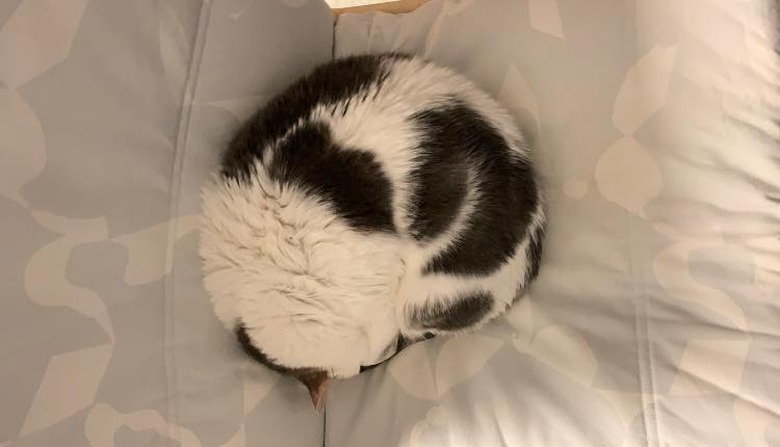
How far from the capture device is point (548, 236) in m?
1.24

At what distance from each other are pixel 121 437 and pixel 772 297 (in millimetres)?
982

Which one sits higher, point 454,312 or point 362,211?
point 362,211

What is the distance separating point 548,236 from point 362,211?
369 mm

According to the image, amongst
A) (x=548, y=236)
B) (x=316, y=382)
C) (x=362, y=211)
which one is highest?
(x=362, y=211)

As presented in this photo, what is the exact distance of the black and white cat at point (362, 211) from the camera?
1037mm

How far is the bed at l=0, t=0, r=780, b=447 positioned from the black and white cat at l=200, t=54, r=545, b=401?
9cm

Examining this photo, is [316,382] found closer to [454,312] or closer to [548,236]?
[454,312]

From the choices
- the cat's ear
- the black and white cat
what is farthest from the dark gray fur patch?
the cat's ear

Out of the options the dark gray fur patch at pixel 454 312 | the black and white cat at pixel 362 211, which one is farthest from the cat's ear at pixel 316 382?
the dark gray fur patch at pixel 454 312

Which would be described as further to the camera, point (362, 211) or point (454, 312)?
point (454, 312)

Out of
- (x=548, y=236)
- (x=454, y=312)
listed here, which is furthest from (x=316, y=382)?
(x=548, y=236)

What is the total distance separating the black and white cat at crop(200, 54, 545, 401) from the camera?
1.04 metres

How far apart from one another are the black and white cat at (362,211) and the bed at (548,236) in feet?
0.30

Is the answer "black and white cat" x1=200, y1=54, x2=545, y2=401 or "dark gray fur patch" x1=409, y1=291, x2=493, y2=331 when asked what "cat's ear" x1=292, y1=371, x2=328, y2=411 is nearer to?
"black and white cat" x1=200, y1=54, x2=545, y2=401
